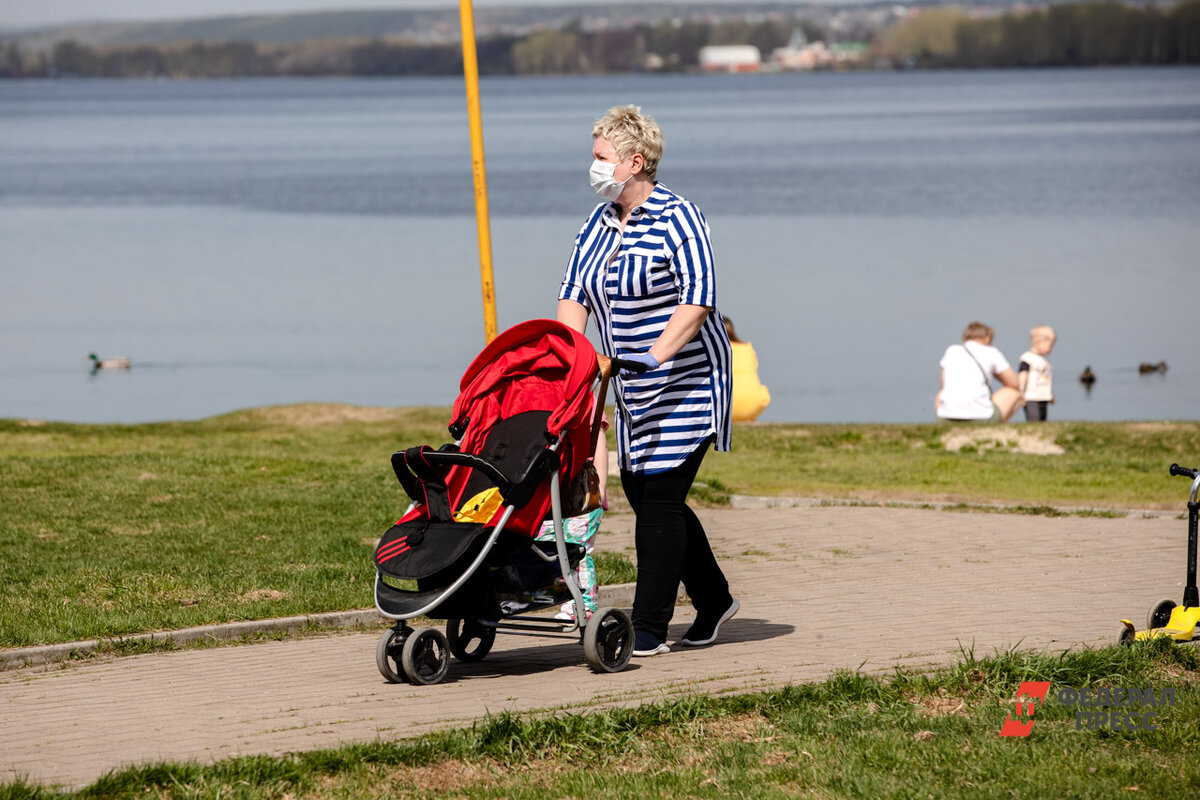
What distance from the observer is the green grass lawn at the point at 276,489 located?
8.13 meters

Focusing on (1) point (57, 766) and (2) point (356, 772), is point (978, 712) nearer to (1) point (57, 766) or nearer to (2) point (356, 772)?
(2) point (356, 772)

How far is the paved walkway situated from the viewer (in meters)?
5.75

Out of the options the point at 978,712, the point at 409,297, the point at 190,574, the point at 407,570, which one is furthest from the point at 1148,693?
the point at 409,297

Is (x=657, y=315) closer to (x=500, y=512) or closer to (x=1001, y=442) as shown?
(x=500, y=512)

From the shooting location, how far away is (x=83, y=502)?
438 inches

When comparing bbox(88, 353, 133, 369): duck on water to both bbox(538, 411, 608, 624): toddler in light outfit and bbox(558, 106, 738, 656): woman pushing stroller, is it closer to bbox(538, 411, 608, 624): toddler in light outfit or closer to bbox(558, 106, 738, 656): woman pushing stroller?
bbox(538, 411, 608, 624): toddler in light outfit

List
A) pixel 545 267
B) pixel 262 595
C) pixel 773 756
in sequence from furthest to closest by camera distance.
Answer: pixel 545 267 → pixel 262 595 → pixel 773 756

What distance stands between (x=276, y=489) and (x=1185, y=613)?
273 inches

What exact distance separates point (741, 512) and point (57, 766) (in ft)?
21.1

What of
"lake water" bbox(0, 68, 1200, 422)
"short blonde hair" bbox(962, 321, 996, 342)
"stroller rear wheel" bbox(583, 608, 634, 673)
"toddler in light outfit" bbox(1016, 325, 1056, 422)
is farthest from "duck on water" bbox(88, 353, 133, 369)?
"stroller rear wheel" bbox(583, 608, 634, 673)

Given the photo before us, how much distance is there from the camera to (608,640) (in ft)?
21.5

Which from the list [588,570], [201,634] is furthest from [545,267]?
[588,570]

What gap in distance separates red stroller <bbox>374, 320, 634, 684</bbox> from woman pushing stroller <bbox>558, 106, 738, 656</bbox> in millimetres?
255

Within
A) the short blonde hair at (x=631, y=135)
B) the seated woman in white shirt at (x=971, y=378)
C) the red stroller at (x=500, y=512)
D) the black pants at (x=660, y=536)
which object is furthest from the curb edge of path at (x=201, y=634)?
the seated woman in white shirt at (x=971, y=378)
